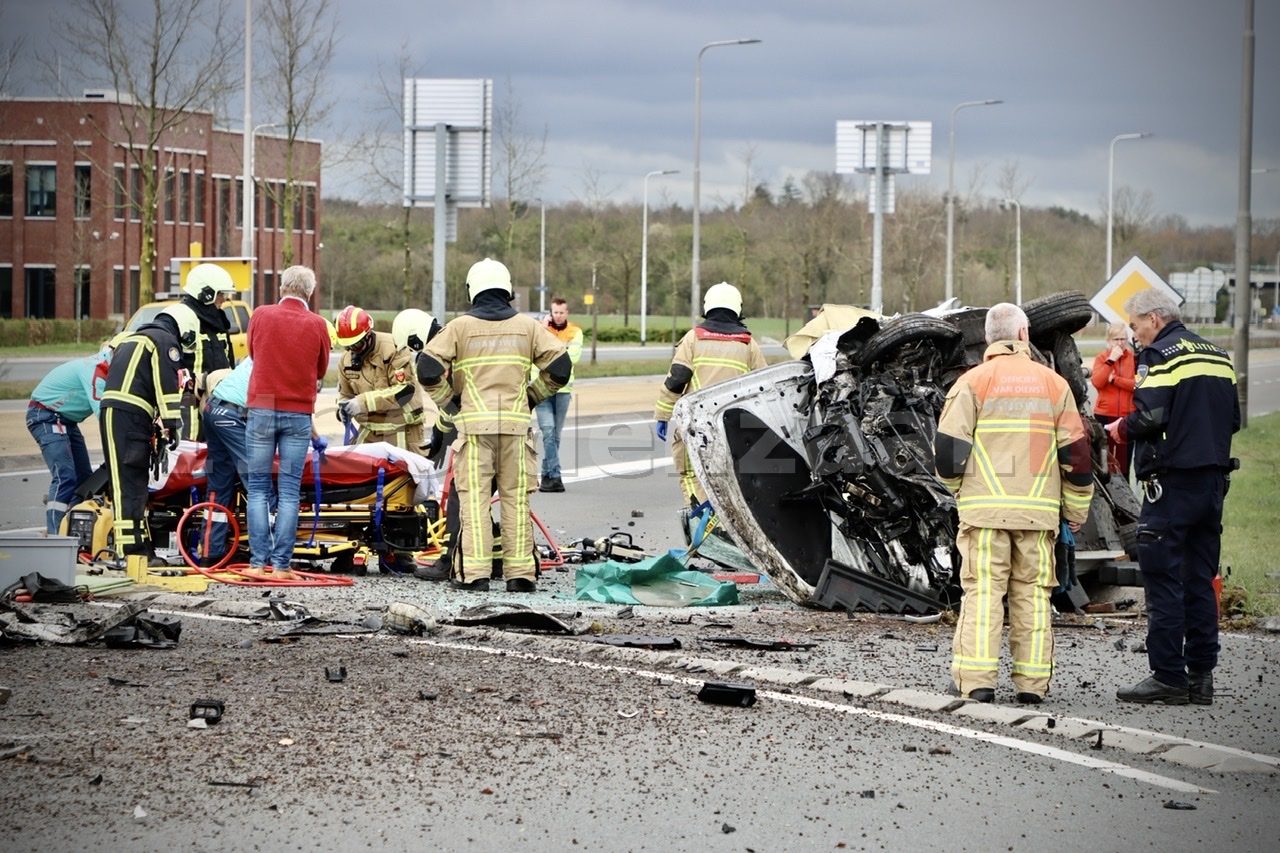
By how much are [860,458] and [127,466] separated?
4767 mm

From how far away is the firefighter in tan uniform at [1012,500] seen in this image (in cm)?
664

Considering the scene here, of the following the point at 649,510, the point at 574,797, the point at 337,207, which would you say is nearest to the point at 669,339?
the point at 337,207

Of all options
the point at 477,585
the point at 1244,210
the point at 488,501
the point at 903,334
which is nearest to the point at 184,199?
the point at 1244,210

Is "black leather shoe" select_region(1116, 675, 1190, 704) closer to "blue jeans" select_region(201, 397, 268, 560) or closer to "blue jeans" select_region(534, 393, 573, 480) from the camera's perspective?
"blue jeans" select_region(201, 397, 268, 560)

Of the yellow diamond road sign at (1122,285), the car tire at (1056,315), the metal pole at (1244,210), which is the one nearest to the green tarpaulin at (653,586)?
the car tire at (1056,315)

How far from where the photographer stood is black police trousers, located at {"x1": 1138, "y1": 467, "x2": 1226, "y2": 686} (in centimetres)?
676

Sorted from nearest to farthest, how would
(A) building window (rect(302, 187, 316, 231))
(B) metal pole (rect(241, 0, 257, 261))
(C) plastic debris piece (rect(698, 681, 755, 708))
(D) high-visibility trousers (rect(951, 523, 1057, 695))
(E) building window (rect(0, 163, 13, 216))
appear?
(C) plastic debris piece (rect(698, 681, 755, 708)), (D) high-visibility trousers (rect(951, 523, 1057, 695)), (B) metal pole (rect(241, 0, 257, 261)), (E) building window (rect(0, 163, 13, 216)), (A) building window (rect(302, 187, 316, 231))

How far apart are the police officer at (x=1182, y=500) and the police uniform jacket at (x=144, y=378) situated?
20.2 ft

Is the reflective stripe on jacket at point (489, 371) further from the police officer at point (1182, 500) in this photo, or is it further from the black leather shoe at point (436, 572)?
the police officer at point (1182, 500)

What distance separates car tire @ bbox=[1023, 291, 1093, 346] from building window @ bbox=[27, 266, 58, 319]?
173 feet

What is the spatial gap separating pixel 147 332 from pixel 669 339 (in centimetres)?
5162

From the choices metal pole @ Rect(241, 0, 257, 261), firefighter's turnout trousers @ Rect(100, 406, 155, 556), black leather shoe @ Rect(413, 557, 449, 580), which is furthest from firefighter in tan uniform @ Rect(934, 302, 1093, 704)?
metal pole @ Rect(241, 0, 257, 261)

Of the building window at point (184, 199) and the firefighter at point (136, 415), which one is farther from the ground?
the building window at point (184, 199)

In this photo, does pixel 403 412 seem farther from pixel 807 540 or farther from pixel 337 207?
pixel 337 207
